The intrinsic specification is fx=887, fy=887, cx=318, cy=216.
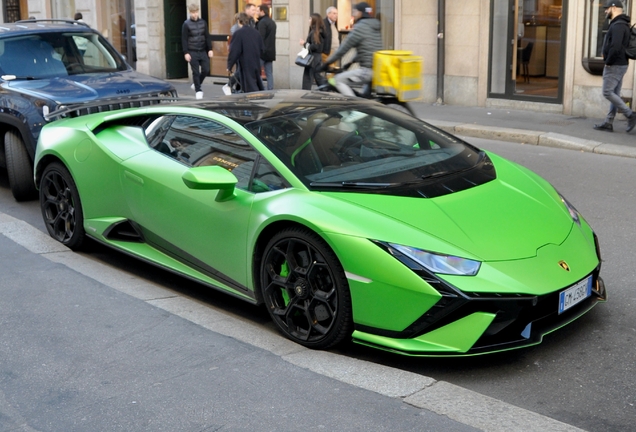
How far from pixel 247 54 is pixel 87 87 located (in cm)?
619

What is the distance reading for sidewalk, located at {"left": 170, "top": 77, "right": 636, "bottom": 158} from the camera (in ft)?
39.0

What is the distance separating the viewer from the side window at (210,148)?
541 centimetres

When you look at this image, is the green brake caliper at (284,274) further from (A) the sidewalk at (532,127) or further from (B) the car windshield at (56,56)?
(A) the sidewalk at (532,127)

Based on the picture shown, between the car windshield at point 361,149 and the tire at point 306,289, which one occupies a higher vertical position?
the car windshield at point 361,149

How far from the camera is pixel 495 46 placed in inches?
623

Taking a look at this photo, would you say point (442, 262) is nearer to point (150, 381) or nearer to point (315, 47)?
point (150, 381)

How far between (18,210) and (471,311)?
588 cm

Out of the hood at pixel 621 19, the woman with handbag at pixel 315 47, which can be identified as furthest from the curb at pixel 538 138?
the woman with handbag at pixel 315 47

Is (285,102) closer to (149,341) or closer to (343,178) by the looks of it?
(343,178)

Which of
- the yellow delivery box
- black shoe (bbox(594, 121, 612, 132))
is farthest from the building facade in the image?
the yellow delivery box

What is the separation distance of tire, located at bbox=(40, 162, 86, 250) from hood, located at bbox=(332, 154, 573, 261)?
2794mm

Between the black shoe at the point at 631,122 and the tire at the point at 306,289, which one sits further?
the black shoe at the point at 631,122

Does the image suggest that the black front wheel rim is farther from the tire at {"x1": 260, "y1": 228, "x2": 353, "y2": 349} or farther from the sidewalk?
the sidewalk

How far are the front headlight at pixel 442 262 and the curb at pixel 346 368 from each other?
0.56 meters
